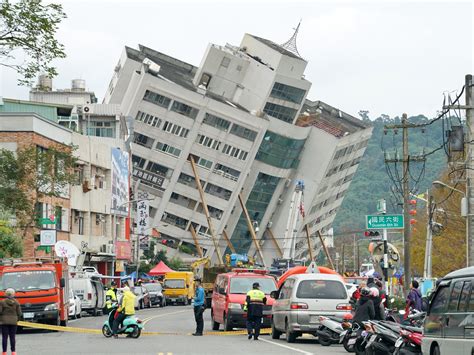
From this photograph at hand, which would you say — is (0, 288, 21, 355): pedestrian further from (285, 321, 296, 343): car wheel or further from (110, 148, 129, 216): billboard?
(110, 148, 129, 216): billboard

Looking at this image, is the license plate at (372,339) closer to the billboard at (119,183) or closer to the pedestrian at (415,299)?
the pedestrian at (415,299)

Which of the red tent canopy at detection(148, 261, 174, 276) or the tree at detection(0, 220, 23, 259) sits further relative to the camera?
the red tent canopy at detection(148, 261, 174, 276)

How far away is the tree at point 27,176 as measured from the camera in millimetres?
51000

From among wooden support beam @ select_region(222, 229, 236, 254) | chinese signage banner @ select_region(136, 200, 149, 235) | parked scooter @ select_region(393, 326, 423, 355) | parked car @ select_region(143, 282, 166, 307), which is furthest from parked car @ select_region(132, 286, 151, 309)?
parked scooter @ select_region(393, 326, 423, 355)

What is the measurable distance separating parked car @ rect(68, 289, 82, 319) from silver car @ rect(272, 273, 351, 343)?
21.0 m

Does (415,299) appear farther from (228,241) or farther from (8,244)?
(228,241)

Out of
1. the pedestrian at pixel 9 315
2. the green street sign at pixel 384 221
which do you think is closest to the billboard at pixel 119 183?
the green street sign at pixel 384 221

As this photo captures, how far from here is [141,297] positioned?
6906 cm

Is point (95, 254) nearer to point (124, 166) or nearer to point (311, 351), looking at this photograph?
point (124, 166)

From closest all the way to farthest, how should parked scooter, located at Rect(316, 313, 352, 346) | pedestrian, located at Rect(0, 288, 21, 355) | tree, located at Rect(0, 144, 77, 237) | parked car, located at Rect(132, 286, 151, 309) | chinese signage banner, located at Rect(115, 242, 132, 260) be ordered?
pedestrian, located at Rect(0, 288, 21, 355), parked scooter, located at Rect(316, 313, 352, 346), tree, located at Rect(0, 144, 77, 237), parked car, located at Rect(132, 286, 151, 309), chinese signage banner, located at Rect(115, 242, 132, 260)

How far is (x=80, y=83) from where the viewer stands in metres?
104

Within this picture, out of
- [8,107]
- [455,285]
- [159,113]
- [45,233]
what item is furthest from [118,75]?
[455,285]

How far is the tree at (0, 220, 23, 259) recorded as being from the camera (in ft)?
173

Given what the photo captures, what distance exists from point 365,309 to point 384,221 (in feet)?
55.8
